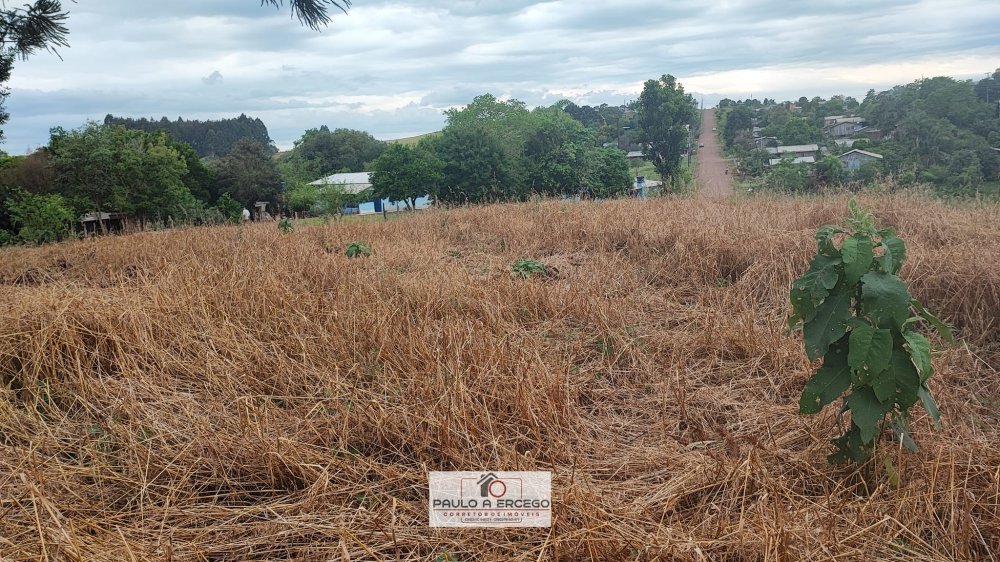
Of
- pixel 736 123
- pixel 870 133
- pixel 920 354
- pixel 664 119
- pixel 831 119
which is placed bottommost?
pixel 920 354

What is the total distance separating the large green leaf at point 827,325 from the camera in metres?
2.04

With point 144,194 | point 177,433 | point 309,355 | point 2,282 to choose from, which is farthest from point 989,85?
point 144,194

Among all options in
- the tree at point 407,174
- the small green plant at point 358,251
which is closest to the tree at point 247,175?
the tree at point 407,174

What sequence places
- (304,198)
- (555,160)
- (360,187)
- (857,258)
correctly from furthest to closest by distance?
(360,187), (304,198), (555,160), (857,258)

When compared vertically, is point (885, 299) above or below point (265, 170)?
below

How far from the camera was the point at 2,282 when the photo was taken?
6.08m

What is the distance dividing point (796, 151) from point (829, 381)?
1563 cm

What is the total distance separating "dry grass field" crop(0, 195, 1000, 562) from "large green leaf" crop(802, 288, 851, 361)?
1.55 ft

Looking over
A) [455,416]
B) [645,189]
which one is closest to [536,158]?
[645,189]

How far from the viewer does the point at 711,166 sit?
57.5 ft

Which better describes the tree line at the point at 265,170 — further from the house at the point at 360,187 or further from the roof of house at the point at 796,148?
the roof of house at the point at 796,148

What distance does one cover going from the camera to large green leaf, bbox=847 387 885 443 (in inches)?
77.0

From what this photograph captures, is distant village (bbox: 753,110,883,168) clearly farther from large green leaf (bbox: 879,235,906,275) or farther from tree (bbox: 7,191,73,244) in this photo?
tree (bbox: 7,191,73,244)

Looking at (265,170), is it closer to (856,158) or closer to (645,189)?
(645,189)
